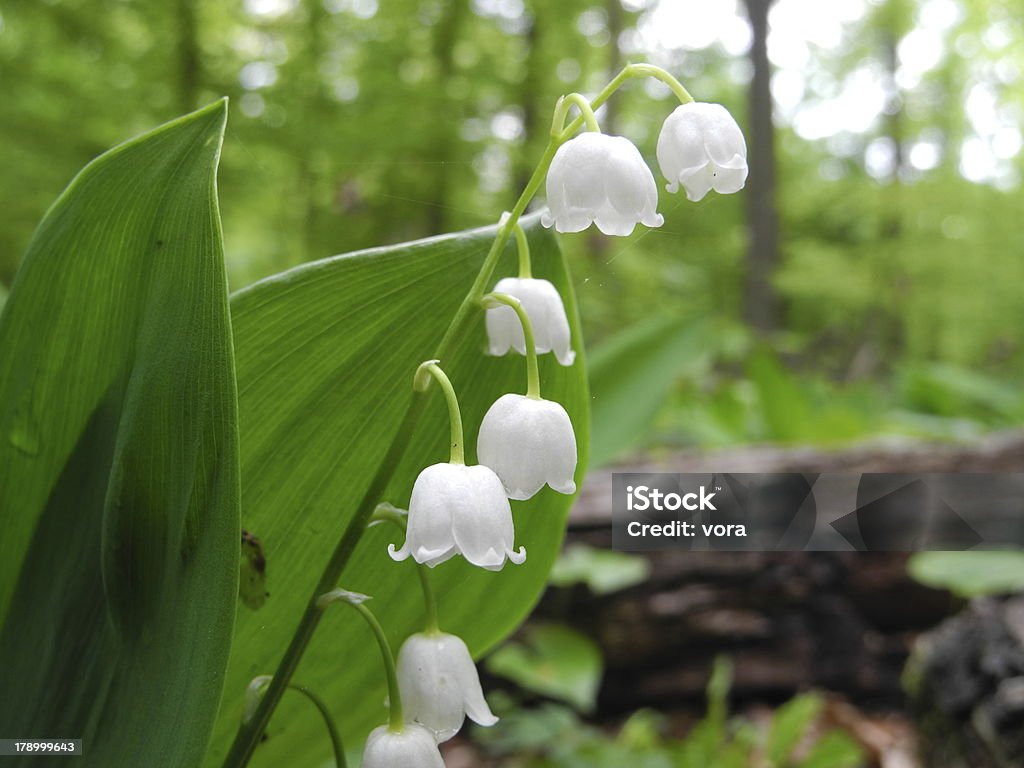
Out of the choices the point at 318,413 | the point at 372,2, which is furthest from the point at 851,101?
the point at 318,413

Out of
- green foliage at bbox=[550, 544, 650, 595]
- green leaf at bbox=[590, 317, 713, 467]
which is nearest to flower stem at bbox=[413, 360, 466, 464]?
green leaf at bbox=[590, 317, 713, 467]

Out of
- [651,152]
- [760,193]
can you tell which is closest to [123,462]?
[651,152]

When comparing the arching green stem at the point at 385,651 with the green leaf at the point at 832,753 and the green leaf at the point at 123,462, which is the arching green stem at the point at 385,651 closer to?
the green leaf at the point at 123,462

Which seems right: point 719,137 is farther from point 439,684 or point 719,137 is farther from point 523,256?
point 439,684

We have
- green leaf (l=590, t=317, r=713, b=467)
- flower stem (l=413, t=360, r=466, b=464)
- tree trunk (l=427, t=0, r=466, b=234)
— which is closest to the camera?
flower stem (l=413, t=360, r=466, b=464)

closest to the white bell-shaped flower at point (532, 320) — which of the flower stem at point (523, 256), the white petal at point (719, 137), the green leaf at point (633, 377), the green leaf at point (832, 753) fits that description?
the flower stem at point (523, 256)

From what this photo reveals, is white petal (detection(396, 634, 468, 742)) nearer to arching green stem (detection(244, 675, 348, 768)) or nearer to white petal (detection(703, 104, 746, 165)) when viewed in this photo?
arching green stem (detection(244, 675, 348, 768))

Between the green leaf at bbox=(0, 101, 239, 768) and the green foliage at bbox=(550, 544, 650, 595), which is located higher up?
the green leaf at bbox=(0, 101, 239, 768)
